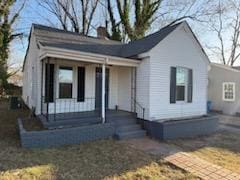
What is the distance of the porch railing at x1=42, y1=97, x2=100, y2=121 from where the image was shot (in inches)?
367

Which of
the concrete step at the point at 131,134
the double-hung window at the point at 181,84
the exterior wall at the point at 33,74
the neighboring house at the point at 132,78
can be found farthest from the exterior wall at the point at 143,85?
the exterior wall at the point at 33,74

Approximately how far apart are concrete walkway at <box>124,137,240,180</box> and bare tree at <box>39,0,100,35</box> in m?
20.3

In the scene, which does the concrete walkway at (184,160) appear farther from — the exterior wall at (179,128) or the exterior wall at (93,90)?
the exterior wall at (93,90)

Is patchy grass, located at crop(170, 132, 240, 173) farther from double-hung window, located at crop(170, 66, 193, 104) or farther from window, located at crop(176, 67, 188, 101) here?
window, located at crop(176, 67, 188, 101)

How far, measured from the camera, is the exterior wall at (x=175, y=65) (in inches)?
383

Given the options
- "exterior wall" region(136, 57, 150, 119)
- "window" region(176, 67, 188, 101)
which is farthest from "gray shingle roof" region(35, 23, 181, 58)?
"window" region(176, 67, 188, 101)

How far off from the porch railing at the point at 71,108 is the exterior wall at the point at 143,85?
1.97 m

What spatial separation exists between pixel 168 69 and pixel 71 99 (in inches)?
179

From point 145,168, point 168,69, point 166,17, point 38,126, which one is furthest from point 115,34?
point 145,168

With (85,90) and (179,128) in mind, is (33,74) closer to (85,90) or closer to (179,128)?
(85,90)

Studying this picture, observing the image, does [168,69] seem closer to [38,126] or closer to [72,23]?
[38,126]

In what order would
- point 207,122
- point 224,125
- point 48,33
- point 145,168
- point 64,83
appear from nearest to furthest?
point 145,168 < point 64,83 < point 207,122 < point 48,33 < point 224,125

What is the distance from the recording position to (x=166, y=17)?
2452 centimetres

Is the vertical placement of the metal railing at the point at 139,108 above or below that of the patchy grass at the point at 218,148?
above
